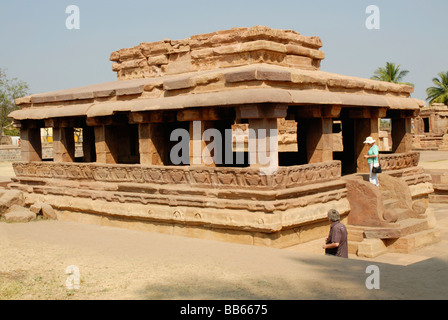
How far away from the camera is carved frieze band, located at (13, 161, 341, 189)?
7738mm

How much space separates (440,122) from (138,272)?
33487mm

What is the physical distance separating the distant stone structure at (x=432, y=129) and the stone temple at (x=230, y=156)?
24208 millimetres

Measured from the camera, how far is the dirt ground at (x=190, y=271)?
4.99 meters

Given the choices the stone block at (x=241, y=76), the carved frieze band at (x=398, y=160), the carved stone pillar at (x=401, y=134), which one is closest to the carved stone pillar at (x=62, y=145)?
the stone block at (x=241, y=76)

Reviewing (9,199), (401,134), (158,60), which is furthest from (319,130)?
(9,199)

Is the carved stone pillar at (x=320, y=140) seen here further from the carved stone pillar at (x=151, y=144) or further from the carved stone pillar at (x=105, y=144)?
the carved stone pillar at (x=105, y=144)

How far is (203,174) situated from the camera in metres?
8.34

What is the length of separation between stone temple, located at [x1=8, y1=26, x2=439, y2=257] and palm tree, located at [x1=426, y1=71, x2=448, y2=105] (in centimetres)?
3944

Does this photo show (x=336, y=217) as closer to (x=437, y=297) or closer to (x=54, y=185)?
(x=437, y=297)

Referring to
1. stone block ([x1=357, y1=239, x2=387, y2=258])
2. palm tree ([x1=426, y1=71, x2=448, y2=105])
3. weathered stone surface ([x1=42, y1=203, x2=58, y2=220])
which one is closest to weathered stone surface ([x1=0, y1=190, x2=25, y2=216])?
weathered stone surface ([x1=42, y1=203, x2=58, y2=220])

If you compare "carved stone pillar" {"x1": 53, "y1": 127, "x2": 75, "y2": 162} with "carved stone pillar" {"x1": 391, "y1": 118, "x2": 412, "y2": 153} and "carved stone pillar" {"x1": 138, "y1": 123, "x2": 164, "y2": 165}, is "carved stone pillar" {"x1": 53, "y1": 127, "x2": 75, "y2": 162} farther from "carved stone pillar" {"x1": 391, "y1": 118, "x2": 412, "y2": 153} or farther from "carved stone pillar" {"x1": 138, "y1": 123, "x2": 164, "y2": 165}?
"carved stone pillar" {"x1": 391, "y1": 118, "x2": 412, "y2": 153}

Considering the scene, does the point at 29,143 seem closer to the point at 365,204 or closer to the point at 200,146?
the point at 200,146

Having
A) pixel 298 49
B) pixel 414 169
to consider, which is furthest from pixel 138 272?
pixel 414 169
